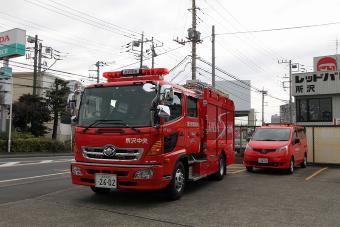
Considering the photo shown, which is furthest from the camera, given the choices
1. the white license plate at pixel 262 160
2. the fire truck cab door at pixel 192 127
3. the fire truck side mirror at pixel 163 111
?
the white license plate at pixel 262 160

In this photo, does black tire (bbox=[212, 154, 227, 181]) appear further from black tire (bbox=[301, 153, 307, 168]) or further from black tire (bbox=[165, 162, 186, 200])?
black tire (bbox=[301, 153, 307, 168])

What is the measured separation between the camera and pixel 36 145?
111 feet

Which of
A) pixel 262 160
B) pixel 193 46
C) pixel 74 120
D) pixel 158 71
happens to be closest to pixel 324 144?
pixel 262 160

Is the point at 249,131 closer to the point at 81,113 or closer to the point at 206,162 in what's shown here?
the point at 206,162

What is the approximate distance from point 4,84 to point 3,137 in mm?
4574

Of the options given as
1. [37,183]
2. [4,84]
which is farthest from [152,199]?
[4,84]

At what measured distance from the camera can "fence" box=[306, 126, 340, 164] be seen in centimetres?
1852

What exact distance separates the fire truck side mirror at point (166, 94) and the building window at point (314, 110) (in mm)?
21939

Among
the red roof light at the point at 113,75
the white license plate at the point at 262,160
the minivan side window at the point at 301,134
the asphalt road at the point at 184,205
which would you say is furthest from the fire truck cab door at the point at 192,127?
the minivan side window at the point at 301,134

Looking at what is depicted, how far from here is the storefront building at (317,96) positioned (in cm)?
2722

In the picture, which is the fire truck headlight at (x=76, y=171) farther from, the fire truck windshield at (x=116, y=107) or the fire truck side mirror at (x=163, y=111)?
the fire truck side mirror at (x=163, y=111)

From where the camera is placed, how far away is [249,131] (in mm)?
25328

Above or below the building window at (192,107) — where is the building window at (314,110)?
above

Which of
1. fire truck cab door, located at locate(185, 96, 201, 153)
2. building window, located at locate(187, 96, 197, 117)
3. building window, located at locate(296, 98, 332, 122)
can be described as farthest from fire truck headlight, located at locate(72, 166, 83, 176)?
building window, located at locate(296, 98, 332, 122)
